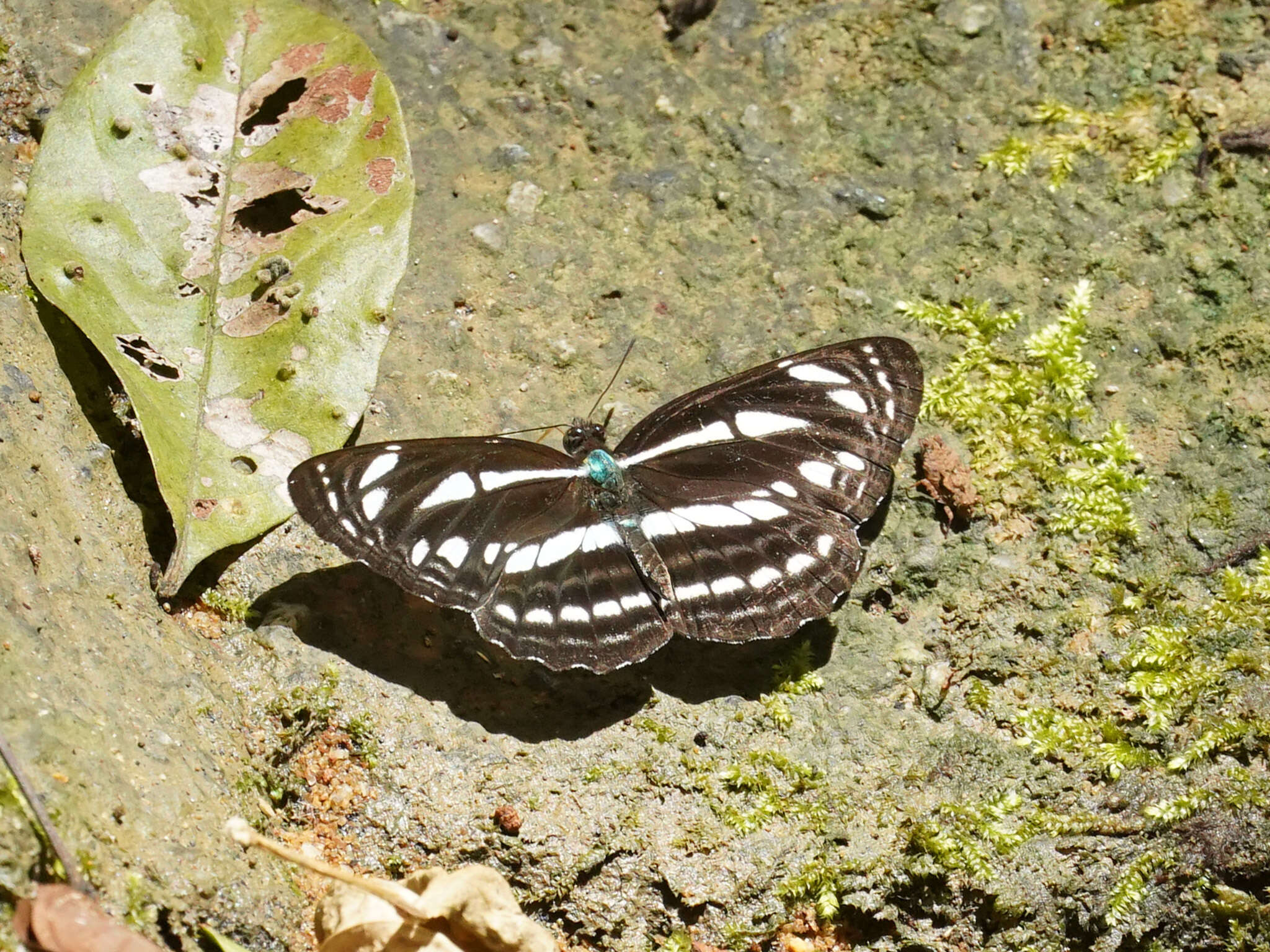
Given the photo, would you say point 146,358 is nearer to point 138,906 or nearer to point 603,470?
point 603,470

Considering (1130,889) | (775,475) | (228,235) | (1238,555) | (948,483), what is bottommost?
(1130,889)

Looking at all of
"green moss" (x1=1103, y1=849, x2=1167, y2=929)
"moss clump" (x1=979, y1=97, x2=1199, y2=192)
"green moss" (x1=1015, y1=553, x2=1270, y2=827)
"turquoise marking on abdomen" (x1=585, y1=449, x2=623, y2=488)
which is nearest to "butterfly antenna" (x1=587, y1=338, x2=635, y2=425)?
"turquoise marking on abdomen" (x1=585, y1=449, x2=623, y2=488)

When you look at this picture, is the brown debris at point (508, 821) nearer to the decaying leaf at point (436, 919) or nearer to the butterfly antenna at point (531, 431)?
the decaying leaf at point (436, 919)

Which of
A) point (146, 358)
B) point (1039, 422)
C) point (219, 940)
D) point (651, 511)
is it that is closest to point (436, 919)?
point (219, 940)

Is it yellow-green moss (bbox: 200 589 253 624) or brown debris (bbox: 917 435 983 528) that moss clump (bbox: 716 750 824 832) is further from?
yellow-green moss (bbox: 200 589 253 624)

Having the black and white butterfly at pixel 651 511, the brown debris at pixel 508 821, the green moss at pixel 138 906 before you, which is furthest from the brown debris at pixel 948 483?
the green moss at pixel 138 906
